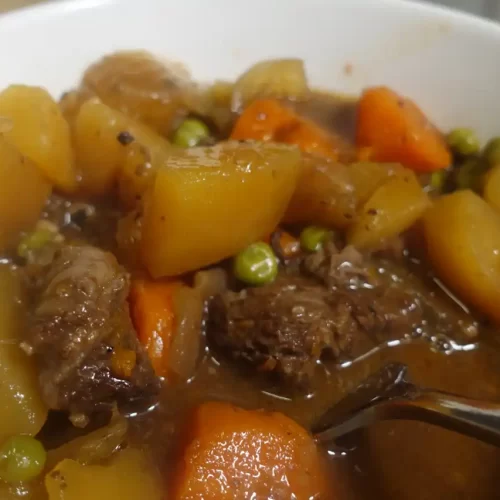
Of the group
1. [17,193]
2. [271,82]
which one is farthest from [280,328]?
[271,82]

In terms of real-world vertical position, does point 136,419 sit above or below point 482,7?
below

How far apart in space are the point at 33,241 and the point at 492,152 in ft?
6.91

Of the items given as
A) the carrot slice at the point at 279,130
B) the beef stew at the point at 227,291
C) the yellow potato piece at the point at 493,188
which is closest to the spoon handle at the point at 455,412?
the beef stew at the point at 227,291

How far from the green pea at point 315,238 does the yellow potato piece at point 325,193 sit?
44 mm

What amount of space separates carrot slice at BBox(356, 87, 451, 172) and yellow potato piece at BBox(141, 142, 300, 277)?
2.30 feet

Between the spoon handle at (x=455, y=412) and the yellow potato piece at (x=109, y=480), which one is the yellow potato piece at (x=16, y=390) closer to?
the yellow potato piece at (x=109, y=480)

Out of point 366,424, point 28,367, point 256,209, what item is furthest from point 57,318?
point 366,424

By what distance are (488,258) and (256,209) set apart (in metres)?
0.95

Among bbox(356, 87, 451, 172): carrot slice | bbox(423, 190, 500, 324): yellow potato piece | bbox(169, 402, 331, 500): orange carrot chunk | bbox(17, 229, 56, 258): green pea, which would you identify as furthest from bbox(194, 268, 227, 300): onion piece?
bbox(356, 87, 451, 172): carrot slice

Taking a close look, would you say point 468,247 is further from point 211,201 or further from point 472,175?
point 211,201

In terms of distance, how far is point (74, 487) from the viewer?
1.96m

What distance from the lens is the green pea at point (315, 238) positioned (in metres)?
A: 2.73

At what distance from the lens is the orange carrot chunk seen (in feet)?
6.91

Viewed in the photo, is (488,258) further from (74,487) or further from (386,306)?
(74,487)
